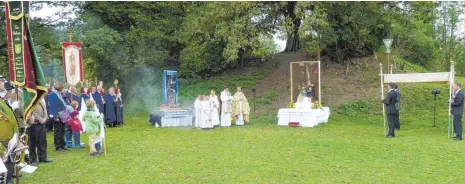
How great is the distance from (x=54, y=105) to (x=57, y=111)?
22 centimetres

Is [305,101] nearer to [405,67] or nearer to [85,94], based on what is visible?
[85,94]

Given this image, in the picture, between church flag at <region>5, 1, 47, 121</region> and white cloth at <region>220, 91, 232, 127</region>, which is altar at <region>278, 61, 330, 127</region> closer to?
white cloth at <region>220, 91, 232, 127</region>

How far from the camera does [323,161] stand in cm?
968

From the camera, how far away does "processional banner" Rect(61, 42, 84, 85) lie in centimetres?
1548

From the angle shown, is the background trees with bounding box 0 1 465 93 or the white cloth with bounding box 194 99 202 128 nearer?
the white cloth with bounding box 194 99 202 128

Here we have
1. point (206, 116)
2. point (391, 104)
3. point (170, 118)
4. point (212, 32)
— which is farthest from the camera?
point (212, 32)

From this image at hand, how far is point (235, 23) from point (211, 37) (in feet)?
10.5

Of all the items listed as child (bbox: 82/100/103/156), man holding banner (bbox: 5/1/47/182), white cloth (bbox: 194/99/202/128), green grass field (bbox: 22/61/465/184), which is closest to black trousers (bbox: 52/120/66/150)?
green grass field (bbox: 22/61/465/184)

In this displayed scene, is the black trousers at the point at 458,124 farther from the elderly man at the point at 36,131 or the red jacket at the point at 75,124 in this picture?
the elderly man at the point at 36,131

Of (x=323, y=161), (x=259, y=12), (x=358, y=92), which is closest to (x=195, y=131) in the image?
(x=323, y=161)

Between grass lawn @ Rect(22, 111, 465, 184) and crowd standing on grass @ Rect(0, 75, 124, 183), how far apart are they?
42 cm

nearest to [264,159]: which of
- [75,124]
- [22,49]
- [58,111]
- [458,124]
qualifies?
[75,124]

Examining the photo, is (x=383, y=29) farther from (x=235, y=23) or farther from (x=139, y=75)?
(x=139, y=75)

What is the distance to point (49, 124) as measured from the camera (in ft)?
52.5
